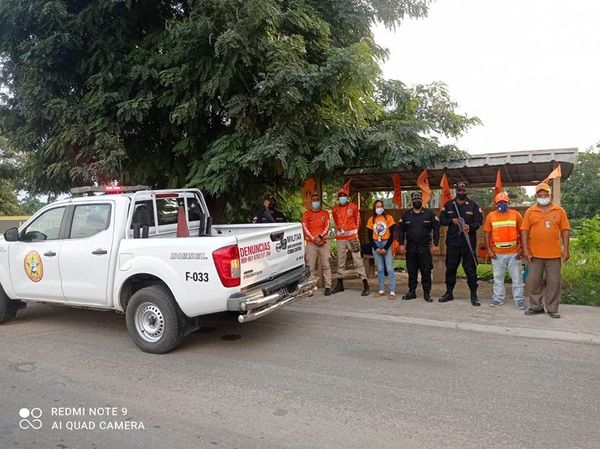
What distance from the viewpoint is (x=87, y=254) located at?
581 centimetres

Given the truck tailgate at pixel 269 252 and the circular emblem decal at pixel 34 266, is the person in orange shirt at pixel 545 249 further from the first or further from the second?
the circular emblem decal at pixel 34 266

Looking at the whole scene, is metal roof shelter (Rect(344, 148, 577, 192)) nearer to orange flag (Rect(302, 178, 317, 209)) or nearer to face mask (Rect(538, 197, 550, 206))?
orange flag (Rect(302, 178, 317, 209))

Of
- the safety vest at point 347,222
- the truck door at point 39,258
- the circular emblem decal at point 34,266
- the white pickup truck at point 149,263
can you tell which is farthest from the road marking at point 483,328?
the circular emblem decal at point 34,266

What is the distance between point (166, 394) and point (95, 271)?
7.53 feet

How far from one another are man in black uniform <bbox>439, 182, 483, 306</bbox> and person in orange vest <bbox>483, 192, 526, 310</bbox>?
0.33m

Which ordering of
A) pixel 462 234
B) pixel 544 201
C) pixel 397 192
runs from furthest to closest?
pixel 397 192, pixel 462 234, pixel 544 201

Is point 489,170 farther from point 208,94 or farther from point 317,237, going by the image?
point 208,94

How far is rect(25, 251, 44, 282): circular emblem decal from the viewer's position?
20.6 ft

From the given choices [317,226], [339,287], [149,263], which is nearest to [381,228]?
[317,226]

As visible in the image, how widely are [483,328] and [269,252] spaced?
10.1ft

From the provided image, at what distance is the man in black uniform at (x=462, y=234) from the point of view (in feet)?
24.2

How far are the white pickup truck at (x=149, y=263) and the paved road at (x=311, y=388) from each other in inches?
21.4

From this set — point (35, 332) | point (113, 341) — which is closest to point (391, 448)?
point (113, 341)

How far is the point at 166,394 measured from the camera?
165 inches
